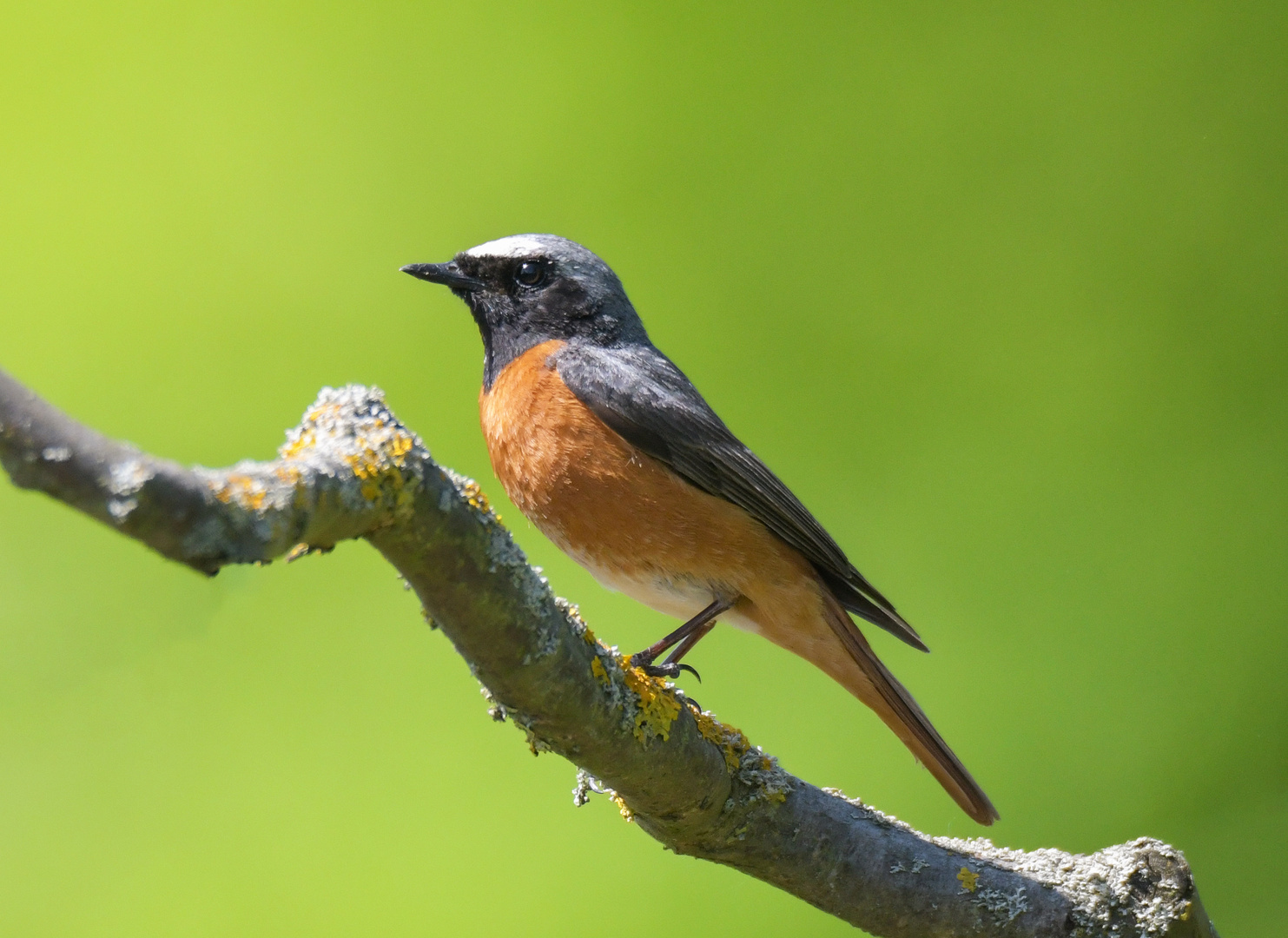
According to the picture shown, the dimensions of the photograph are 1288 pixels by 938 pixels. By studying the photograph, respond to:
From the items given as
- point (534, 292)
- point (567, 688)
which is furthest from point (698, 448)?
point (567, 688)

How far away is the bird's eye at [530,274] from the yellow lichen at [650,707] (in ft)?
5.03

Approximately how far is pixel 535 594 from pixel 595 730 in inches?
15.3

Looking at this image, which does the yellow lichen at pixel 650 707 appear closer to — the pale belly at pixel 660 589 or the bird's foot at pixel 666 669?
the bird's foot at pixel 666 669

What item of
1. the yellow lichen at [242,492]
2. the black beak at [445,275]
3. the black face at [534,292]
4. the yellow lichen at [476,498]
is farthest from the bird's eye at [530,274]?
the yellow lichen at [242,492]

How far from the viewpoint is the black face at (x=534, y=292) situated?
3.06 metres

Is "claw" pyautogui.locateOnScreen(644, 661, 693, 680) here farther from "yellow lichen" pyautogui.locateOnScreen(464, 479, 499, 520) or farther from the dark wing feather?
"yellow lichen" pyautogui.locateOnScreen(464, 479, 499, 520)

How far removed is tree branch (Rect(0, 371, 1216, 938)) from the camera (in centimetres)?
98

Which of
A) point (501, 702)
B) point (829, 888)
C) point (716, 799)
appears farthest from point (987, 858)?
point (501, 702)

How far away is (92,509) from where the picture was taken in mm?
938

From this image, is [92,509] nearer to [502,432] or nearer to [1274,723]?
[502,432]

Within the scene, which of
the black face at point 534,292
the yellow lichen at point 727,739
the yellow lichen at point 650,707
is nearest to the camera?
the yellow lichen at point 650,707

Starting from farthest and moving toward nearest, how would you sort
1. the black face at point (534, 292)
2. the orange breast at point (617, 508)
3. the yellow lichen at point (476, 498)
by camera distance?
the black face at point (534, 292) < the orange breast at point (617, 508) < the yellow lichen at point (476, 498)

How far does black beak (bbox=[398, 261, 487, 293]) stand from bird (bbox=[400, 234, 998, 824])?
9.5 inches

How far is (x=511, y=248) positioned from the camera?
312 centimetres
